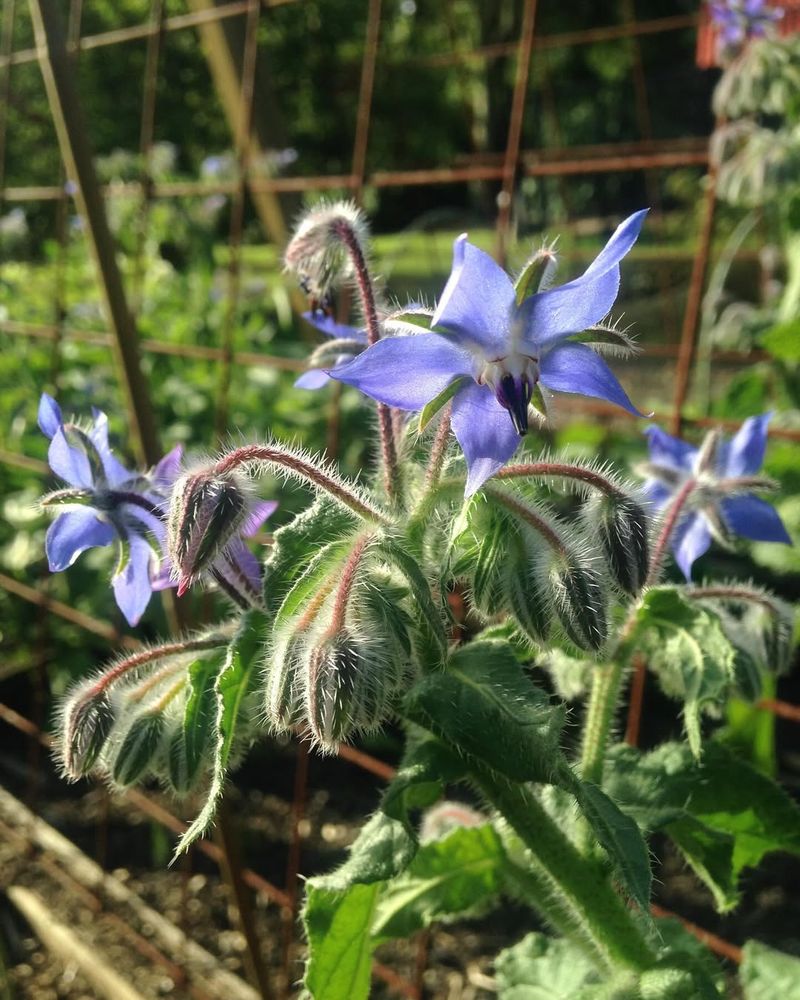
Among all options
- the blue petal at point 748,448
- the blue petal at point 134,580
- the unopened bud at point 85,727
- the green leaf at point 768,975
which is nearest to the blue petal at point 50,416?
the blue petal at point 134,580

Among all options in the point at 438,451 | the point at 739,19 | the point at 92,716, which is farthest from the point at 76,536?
the point at 739,19

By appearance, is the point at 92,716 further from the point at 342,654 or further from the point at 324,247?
the point at 324,247

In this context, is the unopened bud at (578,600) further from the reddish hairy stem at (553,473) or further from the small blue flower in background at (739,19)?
the small blue flower in background at (739,19)

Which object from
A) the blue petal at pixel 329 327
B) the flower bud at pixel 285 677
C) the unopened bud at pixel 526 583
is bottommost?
the flower bud at pixel 285 677

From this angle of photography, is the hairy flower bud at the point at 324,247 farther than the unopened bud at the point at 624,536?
Yes

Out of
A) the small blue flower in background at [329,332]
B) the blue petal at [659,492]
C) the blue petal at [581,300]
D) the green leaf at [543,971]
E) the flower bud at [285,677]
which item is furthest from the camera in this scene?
the blue petal at [659,492]
